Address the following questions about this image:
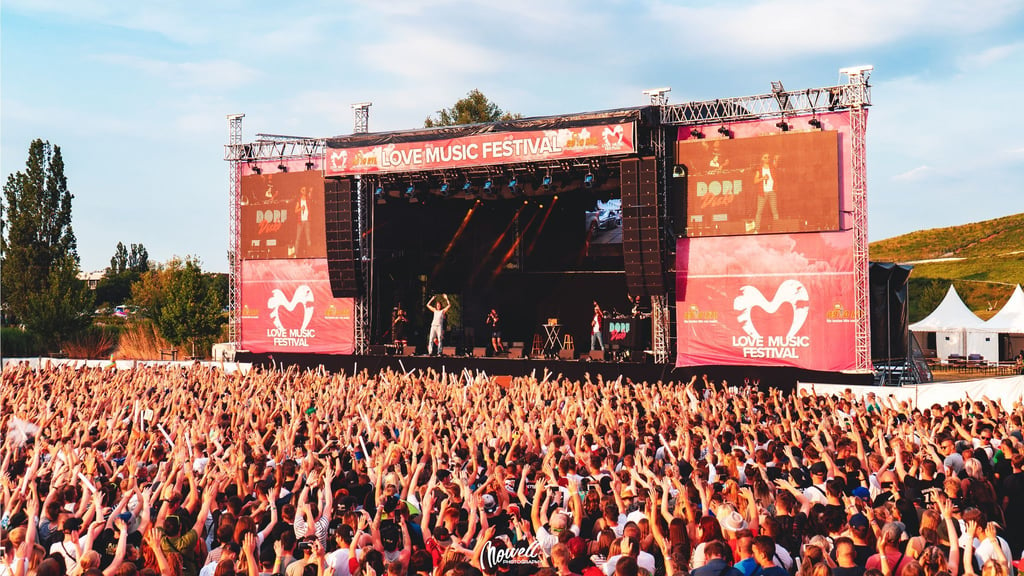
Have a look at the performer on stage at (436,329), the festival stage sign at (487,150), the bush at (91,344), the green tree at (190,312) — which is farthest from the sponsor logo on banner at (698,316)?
the bush at (91,344)

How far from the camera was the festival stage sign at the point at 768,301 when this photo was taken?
17594mm

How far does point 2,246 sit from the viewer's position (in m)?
39.2

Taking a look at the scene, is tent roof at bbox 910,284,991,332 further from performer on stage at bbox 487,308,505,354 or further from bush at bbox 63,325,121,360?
bush at bbox 63,325,121,360

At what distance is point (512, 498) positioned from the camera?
6586 mm

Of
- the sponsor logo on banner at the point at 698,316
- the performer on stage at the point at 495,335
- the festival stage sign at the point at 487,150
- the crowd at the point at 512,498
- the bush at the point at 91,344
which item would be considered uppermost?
the festival stage sign at the point at 487,150

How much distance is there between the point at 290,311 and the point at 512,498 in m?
17.5

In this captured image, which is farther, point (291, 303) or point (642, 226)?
point (291, 303)

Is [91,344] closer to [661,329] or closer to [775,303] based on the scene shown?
[661,329]

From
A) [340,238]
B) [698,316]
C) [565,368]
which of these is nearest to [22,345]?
[340,238]

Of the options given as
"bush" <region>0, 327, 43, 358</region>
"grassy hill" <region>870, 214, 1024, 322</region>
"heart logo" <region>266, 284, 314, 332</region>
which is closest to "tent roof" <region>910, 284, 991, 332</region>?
"grassy hill" <region>870, 214, 1024, 322</region>

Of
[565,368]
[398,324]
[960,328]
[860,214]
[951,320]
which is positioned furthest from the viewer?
[951,320]

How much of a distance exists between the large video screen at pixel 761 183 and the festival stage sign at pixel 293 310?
893cm

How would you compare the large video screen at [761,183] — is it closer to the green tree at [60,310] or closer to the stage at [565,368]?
the stage at [565,368]

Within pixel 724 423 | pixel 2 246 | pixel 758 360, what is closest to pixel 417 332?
pixel 758 360
